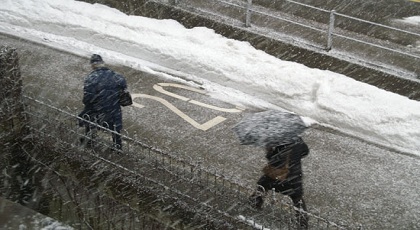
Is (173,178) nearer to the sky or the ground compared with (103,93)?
nearer to the ground

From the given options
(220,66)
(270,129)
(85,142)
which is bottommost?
(220,66)

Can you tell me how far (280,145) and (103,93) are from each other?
108 inches

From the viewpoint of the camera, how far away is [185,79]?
444 inches

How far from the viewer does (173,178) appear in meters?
6.47

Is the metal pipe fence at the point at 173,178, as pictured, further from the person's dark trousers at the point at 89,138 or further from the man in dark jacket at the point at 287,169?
the man in dark jacket at the point at 287,169

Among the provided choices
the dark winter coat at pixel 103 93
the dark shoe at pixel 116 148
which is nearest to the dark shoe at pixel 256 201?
the dark shoe at pixel 116 148

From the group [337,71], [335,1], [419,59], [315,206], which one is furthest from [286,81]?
[335,1]

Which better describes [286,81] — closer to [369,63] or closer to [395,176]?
[369,63]

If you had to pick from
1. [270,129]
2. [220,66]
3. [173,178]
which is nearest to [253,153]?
[270,129]

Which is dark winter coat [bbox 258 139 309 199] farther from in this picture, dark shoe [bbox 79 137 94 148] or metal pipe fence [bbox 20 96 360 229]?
dark shoe [bbox 79 137 94 148]

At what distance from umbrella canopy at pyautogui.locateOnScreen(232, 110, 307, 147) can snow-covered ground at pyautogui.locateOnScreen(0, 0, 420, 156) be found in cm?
322

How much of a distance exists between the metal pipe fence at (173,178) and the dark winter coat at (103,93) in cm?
87

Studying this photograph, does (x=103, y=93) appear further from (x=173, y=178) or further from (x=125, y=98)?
(x=173, y=178)

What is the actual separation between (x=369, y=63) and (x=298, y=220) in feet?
18.1
